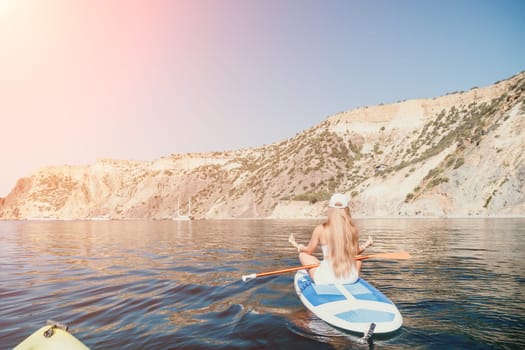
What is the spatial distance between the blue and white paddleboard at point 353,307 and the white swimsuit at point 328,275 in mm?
102

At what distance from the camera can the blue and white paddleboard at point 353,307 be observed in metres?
5.23

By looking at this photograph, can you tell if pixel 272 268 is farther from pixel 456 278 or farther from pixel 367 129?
pixel 367 129

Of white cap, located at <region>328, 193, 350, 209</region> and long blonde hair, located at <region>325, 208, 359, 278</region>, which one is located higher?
white cap, located at <region>328, 193, 350, 209</region>

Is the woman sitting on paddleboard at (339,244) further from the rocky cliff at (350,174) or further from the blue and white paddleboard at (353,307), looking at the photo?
the rocky cliff at (350,174)

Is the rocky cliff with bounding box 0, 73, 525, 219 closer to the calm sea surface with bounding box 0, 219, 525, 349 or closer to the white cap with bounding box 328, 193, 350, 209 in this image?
the calm sea surface with bounding box 0, 219, 525, 349

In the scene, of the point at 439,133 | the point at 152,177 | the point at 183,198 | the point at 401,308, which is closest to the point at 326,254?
the point at 401,308

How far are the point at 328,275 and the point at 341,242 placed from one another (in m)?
0.76

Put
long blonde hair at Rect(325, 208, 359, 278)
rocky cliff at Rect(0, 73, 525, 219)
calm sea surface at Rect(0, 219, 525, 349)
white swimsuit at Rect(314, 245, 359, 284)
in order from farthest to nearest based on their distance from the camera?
rocky cliff at Rect(0, 73, 525, 219) < white swimsuit at Rect(314, 245, 359, 284) < long blonde hair at Rect(325, 208, 359, 278) < calm sea surface at Rect(0, 219, 525, 349)

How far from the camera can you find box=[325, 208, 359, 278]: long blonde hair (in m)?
6.42

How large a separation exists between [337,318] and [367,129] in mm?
85798

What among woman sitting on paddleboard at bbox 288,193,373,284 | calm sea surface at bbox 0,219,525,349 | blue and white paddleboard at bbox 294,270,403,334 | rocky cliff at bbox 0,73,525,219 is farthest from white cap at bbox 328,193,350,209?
rocky cliff at bbox 0,73,525,219

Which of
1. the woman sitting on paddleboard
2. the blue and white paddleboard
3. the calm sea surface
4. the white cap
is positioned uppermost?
the white cap

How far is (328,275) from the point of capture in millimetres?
6699

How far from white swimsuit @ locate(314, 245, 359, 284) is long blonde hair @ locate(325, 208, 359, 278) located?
83 mm
